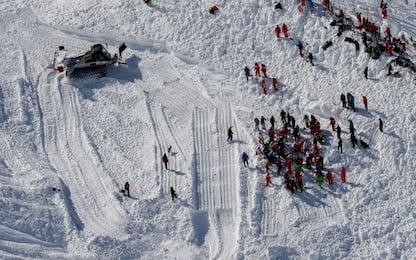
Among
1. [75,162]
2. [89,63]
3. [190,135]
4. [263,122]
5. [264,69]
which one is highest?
[264,69]

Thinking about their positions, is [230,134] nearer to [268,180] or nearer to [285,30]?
[268,180]

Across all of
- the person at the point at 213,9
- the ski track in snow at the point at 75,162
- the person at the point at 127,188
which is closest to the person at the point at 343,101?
the person at the point at 213,9

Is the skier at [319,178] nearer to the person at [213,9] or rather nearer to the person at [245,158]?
the person at [245,158]

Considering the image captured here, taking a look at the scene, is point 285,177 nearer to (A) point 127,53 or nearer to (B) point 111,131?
(B) point 111,131

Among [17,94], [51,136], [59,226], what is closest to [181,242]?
[59,226]

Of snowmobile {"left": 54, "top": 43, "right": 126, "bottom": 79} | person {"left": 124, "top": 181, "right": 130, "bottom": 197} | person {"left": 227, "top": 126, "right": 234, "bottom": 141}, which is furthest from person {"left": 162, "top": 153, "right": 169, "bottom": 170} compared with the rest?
snowmobile {"left": 54, "top": 43, "right": 126, "bottom": 79}

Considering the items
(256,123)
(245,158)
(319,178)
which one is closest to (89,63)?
(256,123)
